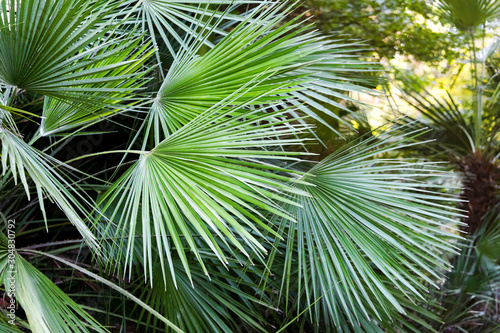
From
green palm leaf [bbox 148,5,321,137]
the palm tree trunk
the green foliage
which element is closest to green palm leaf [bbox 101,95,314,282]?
green palm leaf [bbox 148,5,321,137]

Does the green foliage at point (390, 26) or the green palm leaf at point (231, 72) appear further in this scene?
the green foliage at point (390, 26)

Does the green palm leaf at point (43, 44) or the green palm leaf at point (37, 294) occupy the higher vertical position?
the green palm leaf at point (43, 44)

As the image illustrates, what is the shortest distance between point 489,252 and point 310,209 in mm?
1349

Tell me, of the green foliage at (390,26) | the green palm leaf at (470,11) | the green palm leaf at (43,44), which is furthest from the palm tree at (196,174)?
the green foliage at (390,26)

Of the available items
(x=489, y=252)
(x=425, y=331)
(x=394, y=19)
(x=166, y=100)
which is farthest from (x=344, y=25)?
(x=166, y=100)

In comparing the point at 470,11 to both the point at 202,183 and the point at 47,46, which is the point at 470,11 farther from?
the point at 47,46

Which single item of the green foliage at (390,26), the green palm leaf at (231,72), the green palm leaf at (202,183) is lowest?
the green palm leaf at (202,183)

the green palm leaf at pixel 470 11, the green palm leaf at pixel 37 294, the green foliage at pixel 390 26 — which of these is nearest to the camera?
the green palm leaf at pixel 37 294

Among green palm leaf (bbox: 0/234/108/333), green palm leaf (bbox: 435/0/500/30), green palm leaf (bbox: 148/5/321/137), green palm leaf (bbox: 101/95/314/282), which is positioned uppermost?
green palm leaf (bbox: 435/0/500/30)

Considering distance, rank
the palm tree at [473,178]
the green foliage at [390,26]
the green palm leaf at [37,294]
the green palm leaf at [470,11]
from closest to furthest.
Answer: the green palm leaf at [37,294] < the green palm leaf at [470,11] < the palm tree at [473,178] < the green foliage at [390,26]

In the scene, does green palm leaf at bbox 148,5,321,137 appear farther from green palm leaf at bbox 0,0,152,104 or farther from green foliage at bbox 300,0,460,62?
green foliage at bbox 300,0,460,62

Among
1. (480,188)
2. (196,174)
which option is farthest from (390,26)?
(196,174)

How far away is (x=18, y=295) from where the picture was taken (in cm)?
80

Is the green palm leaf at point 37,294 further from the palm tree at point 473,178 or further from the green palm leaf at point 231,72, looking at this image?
the palm tree at point 473,178
